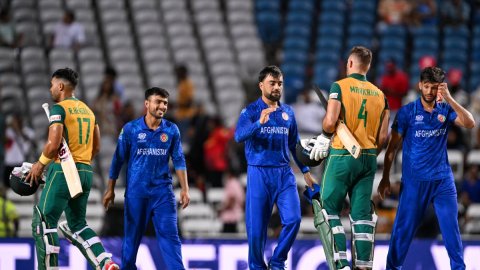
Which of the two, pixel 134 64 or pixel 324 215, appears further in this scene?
pixel 134 64

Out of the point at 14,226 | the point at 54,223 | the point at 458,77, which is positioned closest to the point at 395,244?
the point at 54,223

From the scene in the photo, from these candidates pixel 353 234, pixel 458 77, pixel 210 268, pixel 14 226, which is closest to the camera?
pixel 353 234

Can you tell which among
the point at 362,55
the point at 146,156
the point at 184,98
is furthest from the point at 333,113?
the point at 184,98

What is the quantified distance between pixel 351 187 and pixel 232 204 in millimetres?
5939

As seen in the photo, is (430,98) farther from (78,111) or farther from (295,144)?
(78,111)

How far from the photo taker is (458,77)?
1948cm

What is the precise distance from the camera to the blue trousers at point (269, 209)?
11539mm

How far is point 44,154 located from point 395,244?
377 centimetres

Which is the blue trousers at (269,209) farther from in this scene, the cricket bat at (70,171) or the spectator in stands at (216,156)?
the spectator in stands at (216,156)

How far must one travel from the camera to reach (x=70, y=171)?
11633mm

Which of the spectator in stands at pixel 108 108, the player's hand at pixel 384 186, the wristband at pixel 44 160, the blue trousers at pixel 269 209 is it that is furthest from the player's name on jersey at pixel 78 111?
the spectator in stands at pixel 108 108

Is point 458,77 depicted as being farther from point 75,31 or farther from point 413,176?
point 413,176

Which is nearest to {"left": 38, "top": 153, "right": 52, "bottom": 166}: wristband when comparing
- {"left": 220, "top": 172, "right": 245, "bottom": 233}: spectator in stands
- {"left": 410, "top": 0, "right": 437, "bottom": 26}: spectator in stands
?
{"left": 220, "top": 172, "right": 245, "bottom": 233}: spectator in stands

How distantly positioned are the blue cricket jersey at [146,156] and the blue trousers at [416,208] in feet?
7.84
